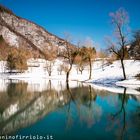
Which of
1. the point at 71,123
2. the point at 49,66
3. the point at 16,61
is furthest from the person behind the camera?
the point at 16,61

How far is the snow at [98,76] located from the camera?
46938 millimetres

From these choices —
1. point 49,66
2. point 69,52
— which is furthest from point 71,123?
point 49,66

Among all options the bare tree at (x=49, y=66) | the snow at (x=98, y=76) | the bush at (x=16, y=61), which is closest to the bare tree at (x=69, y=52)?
the snow at (x=98, y=76)

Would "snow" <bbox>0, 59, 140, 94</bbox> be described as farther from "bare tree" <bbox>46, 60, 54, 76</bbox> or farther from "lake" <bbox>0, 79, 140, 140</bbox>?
"lake" <bbox>0, 79, 140, 140</bbox>

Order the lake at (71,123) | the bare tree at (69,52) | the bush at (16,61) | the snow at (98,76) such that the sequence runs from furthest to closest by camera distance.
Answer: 1. the bush at (16,61)
2. the bare tree at (69,52)
3. the snow at (98,76)
4. the lake at (71,123)

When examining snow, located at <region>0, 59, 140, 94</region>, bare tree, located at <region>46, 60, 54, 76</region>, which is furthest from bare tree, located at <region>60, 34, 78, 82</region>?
bare tree, located at <region>46, 60, 54, 76</region>

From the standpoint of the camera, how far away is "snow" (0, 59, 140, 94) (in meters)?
46.9

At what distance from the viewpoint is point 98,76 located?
7331 centimetres

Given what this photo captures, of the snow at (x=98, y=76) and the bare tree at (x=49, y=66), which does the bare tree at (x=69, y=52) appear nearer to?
the snow at (x=98, y=76)

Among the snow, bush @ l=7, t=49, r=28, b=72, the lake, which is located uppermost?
bush @ l=7, t=49, r=28, b=72

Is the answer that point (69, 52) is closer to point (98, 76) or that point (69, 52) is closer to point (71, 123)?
point (98, 76)

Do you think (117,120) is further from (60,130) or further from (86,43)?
(86,43)

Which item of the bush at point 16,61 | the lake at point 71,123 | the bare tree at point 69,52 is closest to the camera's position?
the lake at point 71,123

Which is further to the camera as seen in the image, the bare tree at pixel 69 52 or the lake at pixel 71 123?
the bare tree at pixel 69 52
